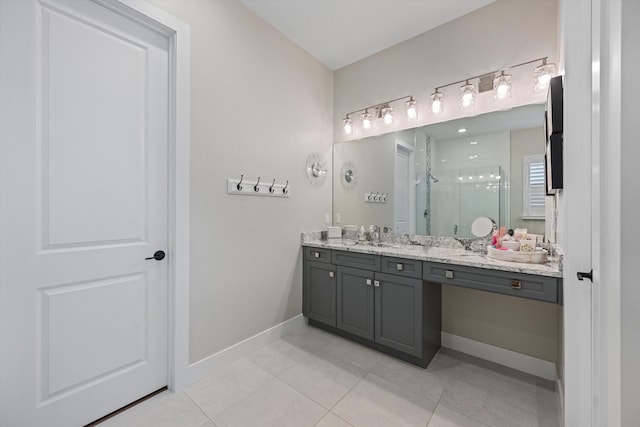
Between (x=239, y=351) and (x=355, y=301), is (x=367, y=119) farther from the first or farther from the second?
(x=239, y=351)

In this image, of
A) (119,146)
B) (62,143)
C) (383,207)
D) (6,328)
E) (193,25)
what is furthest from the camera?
(383,207)

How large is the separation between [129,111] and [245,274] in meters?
1.43

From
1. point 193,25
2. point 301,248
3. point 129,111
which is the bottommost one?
point 301,248

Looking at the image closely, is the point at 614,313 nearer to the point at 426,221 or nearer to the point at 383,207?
the point at 426,221

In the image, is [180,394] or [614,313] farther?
[180,394]

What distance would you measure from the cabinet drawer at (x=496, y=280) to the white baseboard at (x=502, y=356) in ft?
2.54

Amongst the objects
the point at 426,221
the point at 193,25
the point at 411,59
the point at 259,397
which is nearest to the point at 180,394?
the point at 259,397

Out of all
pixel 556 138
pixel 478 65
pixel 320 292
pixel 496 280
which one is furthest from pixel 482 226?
pixel 320 292

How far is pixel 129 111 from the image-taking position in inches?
64.3

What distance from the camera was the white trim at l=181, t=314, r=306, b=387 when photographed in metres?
1.88

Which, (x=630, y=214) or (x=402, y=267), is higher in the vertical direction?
(x=630, y=214)

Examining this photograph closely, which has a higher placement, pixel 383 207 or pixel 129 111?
pixel 129 111

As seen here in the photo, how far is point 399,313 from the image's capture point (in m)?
2.10

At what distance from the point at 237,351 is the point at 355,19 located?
120 inches
